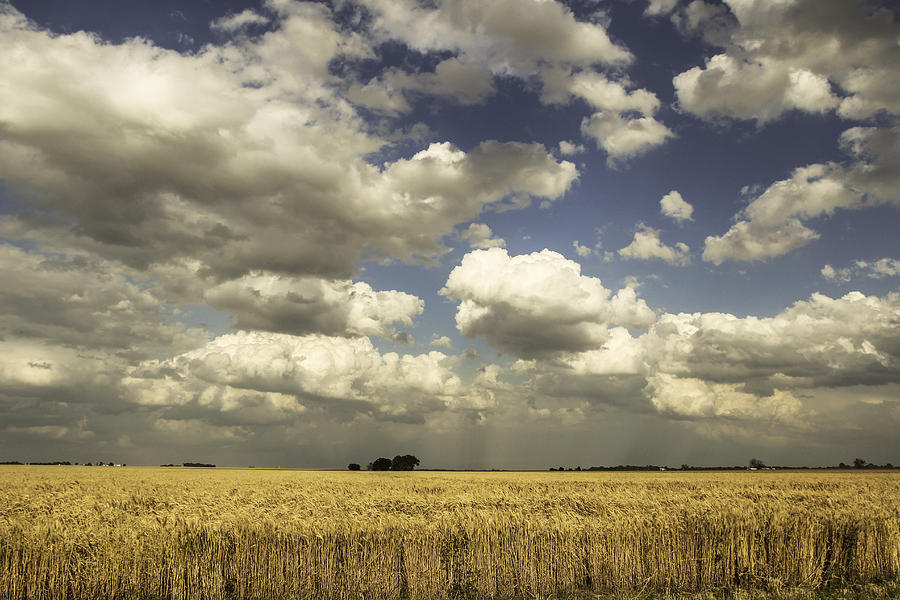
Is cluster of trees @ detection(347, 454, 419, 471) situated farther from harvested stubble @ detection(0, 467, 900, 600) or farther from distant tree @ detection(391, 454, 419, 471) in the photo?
harvested stubble @ detection(0, 467, 900, 600)

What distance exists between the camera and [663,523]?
14617 millimetres

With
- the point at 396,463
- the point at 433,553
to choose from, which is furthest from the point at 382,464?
the point at 433,553

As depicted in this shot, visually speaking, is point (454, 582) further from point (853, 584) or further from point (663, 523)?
point (853, 584)

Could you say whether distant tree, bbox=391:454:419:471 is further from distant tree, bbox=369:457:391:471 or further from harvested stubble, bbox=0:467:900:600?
harvested stubble, bbox=0:467:900:600

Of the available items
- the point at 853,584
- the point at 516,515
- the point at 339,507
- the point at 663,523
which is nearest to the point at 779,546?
the point at 853,584

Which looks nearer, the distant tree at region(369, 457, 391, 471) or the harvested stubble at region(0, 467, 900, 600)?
the harvested stubble at region(0, 467, 900, 600)

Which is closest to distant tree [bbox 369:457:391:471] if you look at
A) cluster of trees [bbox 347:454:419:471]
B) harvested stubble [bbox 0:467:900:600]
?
cluster of trees [bbox 347:454:419:471]

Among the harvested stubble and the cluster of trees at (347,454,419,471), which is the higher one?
the harvested stubble

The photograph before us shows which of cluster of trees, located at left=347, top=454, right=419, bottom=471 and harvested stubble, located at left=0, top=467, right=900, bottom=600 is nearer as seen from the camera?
harvested stubble, located at left=0, top=467, right=900, bottom=600

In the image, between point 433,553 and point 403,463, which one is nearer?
point 433,553

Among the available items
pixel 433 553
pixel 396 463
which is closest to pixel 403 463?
pixel 396 463

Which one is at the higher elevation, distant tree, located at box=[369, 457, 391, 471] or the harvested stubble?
the harvested stubble

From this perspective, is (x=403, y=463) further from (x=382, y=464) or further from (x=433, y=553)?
(x=433, y=553)

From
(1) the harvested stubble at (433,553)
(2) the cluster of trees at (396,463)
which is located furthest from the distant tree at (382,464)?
(1) the harvested stubble at (433,553)
